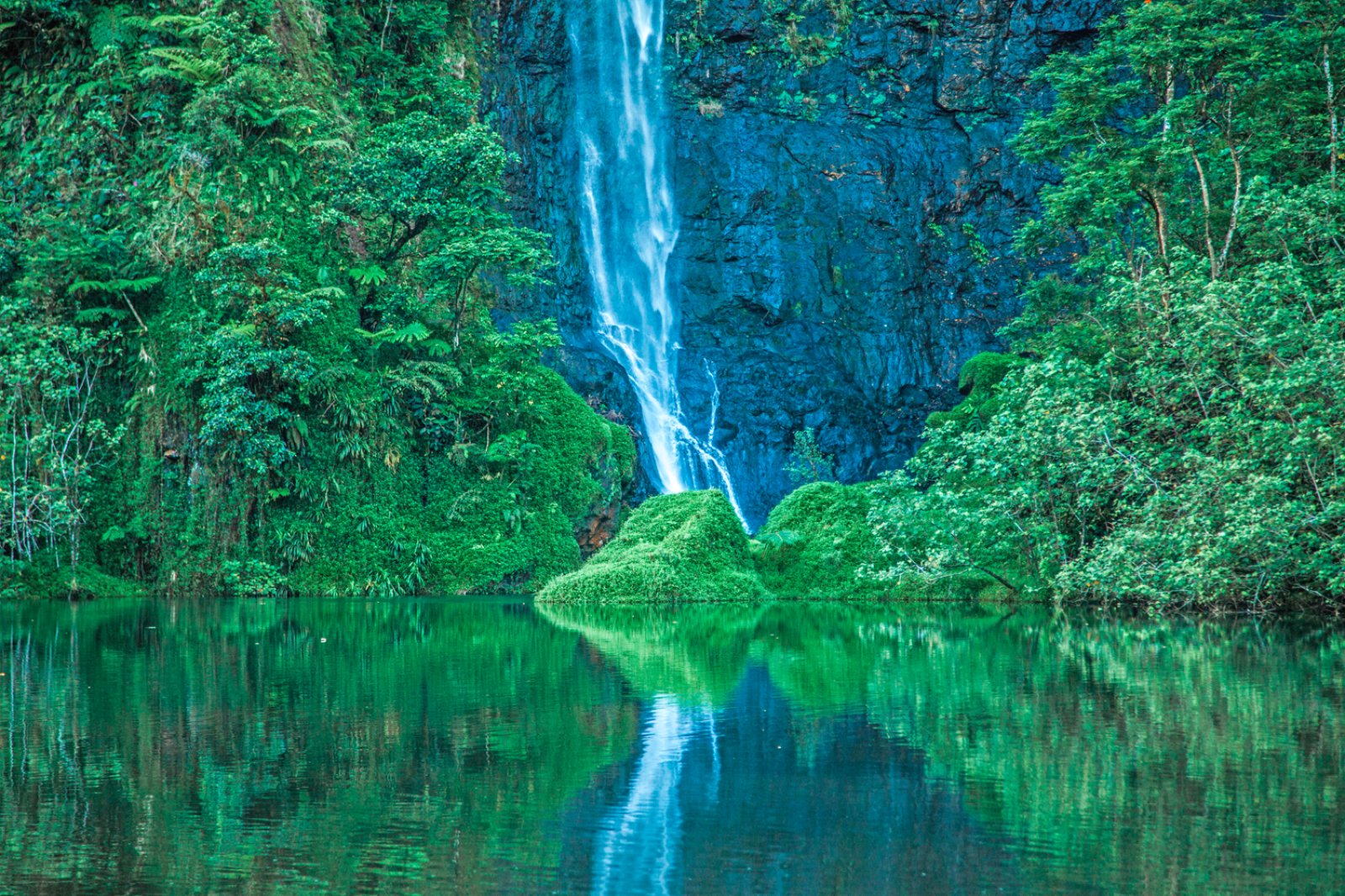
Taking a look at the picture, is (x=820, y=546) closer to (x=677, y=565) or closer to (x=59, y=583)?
(x=677, y=565)

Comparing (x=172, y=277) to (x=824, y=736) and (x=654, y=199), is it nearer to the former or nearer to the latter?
(x=654, y=199)

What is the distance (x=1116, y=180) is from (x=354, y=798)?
56.2 ft

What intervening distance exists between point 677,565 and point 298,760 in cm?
1332

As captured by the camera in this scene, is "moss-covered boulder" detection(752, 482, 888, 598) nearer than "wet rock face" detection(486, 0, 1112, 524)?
Yes

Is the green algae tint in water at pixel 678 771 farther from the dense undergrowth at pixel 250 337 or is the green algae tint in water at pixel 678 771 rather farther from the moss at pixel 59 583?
the dense undergrowth at pixel 250 337

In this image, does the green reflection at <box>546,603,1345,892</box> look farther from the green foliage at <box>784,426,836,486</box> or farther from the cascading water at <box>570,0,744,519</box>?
the green foliage at <box>784,426,836,486</box>

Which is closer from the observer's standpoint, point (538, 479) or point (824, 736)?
point (824, 736)

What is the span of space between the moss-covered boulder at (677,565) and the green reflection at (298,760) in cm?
733

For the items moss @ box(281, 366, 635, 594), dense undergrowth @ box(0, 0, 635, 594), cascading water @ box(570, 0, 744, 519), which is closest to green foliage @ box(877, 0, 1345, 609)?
moss @ box(281, 366, 635, 594)

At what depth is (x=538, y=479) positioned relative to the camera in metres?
23.8

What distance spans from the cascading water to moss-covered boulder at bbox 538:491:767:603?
8.98 m

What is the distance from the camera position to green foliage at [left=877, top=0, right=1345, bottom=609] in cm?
1362

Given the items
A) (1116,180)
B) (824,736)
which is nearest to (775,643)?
(824,736)

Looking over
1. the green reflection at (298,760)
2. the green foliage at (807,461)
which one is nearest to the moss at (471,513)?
the green foliage at (807,461)
